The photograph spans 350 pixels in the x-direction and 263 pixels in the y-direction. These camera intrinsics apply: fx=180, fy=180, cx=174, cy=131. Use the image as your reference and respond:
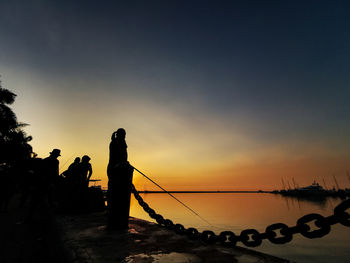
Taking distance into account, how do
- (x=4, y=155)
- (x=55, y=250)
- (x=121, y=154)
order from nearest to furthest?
(x=55, y=250), (x=121, y=154), (x=4, y=155)

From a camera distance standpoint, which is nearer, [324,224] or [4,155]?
[324,224]

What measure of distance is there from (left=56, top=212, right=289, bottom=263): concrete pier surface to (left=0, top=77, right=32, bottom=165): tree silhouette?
23.5m

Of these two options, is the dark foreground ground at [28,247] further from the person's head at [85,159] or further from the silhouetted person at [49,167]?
the person's head at [85,159]

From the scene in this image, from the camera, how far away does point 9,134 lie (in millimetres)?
21328

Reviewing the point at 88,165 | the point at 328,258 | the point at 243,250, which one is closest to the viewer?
the point at 243,250

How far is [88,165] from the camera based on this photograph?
7.09 meters

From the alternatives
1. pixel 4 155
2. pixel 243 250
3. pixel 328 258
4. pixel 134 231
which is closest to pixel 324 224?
pixel 243 250

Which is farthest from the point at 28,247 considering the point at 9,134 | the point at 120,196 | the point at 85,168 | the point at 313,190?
the point at 313,190

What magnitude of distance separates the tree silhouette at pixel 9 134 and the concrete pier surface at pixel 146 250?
77.2 feet

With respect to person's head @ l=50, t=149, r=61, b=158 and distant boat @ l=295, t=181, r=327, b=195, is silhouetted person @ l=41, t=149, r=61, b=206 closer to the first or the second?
person's head @ l=50, t=149, r=61, b=158

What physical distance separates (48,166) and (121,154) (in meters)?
2.54

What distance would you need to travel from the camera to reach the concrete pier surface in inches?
71.1

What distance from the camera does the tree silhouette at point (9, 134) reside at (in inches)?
758

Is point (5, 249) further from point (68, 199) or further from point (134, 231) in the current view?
point (68, 199)
